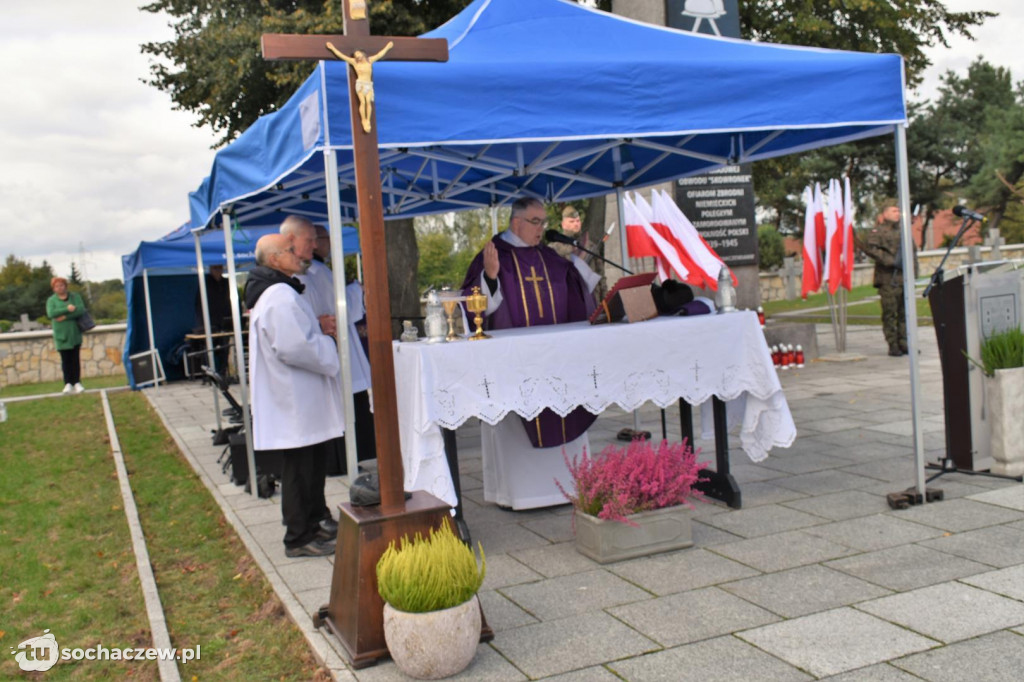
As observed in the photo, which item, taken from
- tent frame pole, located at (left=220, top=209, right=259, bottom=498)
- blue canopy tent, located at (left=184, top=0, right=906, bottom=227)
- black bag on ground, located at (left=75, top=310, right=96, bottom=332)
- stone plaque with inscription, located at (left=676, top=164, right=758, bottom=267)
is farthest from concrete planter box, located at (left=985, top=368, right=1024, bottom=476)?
black bag on ground, located at (left=75, top=310, right=96, bottom=332)

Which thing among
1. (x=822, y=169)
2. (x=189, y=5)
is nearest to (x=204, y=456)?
(x=189, y=5)

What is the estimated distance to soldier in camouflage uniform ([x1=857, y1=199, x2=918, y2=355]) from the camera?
440 inches

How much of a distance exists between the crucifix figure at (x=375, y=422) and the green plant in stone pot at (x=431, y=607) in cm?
19

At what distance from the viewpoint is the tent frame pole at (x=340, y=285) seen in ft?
12.9

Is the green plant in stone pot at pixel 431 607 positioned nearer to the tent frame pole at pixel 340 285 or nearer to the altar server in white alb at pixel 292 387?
the tent frame pole at pixel 340 285

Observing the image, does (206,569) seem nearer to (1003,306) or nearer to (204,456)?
(204,456)

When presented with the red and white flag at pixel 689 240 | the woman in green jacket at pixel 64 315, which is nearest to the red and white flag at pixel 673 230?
the red and white flag at pixel 689 240

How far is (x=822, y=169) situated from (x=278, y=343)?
32.9m

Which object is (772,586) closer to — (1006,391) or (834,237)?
(1006,391)

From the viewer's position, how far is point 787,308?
78.1 ft

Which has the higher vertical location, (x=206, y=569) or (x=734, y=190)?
(x=734, y=190)

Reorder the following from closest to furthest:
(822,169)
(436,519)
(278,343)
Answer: (436,519), (278,343), (822,169)

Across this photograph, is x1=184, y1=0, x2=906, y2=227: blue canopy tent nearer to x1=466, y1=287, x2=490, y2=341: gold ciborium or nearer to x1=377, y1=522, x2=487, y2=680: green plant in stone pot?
x1=466, y1=287, x2=490, y2=341: gold ciborium

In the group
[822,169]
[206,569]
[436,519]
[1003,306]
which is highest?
[822,169]
